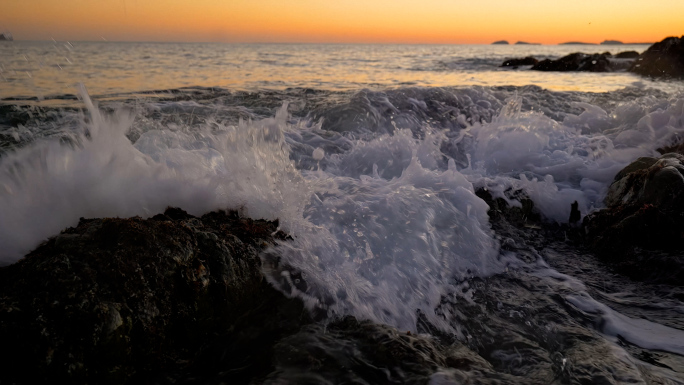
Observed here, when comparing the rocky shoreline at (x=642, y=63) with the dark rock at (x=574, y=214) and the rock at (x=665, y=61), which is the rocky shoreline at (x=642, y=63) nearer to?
the rock at (x=665, y=61)

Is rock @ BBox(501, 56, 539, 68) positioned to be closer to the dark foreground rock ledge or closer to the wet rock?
the wet rock

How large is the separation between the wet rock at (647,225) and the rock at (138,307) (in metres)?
3.14

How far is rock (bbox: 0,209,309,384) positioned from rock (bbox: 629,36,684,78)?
25.3 m

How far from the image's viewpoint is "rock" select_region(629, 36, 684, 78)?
21188 mm

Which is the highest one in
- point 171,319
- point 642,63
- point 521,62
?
point 521,62

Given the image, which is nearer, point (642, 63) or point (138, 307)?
point (138, 307)

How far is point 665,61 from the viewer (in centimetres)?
2200

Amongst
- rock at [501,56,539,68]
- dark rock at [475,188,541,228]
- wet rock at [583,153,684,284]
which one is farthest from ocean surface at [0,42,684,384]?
rock at [501,56,539,68]

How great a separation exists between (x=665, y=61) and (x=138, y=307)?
92.4ft

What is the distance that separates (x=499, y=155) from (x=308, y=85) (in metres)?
8.33

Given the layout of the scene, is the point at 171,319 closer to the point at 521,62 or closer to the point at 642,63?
the point at 642,63

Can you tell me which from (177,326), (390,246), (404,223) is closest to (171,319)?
(177,326)

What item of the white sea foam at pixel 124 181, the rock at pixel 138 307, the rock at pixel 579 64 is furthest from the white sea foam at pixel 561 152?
the rock at pixel 579 64

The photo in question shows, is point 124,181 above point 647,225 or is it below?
above
